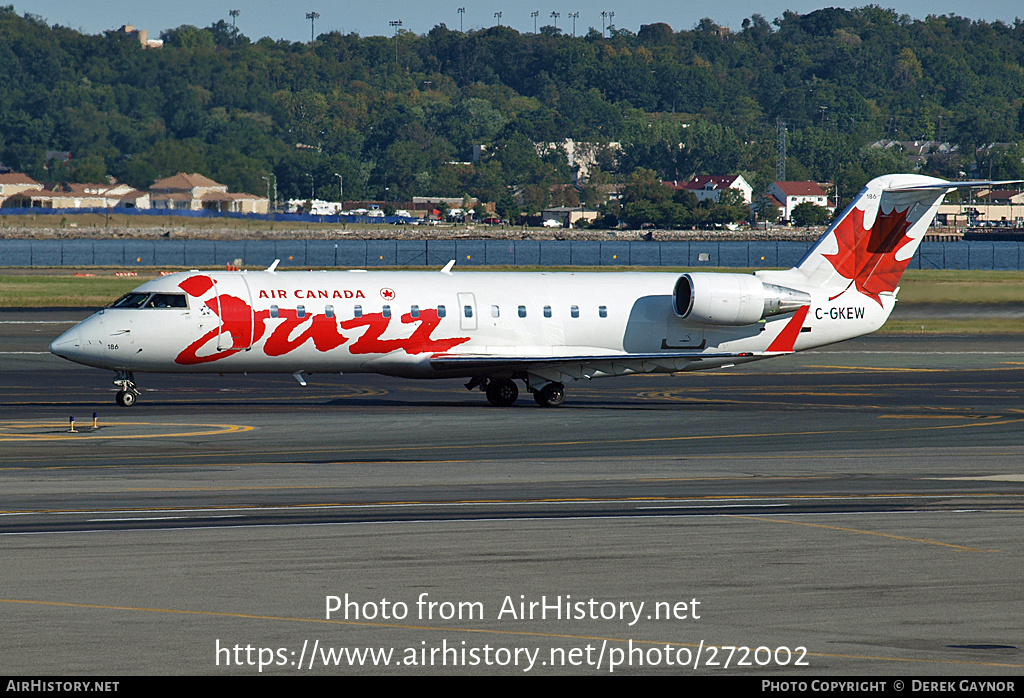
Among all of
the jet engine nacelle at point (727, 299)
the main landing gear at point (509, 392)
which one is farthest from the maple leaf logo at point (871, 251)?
the main landing gear at point (509, 392)

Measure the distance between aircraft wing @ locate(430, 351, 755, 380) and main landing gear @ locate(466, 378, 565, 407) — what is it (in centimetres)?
39

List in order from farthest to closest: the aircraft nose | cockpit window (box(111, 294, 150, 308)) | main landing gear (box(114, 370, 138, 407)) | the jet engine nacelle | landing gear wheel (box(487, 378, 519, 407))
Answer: landing gear wheel (box(487, 378, 519, 407))
the jet engine nacelle
main landing gear (box(114, 370, 138, 407))
cockpit window (box(111, 294, 150, 308))
the aircraft nose

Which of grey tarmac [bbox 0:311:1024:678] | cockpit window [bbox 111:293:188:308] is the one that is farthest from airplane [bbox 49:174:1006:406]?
grey tarmac [bbox 0:311:1024:678]

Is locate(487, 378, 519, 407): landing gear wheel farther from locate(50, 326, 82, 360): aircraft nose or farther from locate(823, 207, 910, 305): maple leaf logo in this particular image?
locate(50, 326, 82, 360): aircraft nose

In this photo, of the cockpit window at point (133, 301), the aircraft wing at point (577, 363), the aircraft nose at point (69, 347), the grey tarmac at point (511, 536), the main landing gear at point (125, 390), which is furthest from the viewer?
the aircraft wing at point (577, 363)

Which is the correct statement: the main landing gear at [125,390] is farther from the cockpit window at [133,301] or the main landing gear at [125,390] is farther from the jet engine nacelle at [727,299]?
the jet engine nacelle at [727,299]

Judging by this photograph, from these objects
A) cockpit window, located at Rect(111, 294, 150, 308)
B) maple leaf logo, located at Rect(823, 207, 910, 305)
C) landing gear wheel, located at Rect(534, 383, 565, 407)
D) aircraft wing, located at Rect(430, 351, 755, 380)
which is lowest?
landing gear wheel, located at Rect(534, 383, 565, 407)

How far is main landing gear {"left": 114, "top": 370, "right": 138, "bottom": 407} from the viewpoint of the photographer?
35.9m

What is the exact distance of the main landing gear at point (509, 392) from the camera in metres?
37.2

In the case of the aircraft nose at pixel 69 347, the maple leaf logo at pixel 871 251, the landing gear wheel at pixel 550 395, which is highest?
the maple leaf logo at pixel 871 251

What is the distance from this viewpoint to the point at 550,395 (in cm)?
→ 3728

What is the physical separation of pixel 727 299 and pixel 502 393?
6899 millimetres

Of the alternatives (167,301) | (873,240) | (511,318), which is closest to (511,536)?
(511,318)

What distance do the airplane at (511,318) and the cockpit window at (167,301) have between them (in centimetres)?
4
